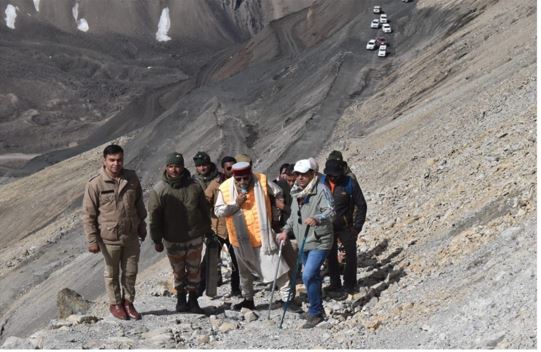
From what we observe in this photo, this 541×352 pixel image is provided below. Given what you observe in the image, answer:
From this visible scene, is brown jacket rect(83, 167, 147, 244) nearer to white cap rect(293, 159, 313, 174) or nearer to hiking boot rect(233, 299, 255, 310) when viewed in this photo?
hiking boot rect(233, 299, 255, 310)

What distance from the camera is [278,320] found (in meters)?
8.75

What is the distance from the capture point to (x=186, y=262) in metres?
9.07

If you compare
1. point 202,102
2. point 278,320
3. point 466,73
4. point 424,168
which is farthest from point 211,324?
point 202,102

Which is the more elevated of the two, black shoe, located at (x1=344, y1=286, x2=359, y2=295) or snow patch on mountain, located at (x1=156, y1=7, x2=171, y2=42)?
snow patch on mountain, located at (x1=156, y1=7, x2=171, y2=42)

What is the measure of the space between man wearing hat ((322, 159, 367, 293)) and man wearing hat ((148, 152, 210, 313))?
4.30 ft

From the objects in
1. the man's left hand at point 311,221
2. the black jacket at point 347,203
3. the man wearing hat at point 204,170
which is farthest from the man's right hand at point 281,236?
the man wearing hat at point 204,170

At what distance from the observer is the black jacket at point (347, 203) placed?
8.80 metres

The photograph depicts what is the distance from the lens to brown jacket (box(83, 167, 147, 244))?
8430 mm

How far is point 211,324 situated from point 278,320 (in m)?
0.69

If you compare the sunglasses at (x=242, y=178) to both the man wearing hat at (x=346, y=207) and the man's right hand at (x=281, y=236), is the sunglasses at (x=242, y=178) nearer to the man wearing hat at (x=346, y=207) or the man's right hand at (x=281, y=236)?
the man's right hand at (x=281, y=236)

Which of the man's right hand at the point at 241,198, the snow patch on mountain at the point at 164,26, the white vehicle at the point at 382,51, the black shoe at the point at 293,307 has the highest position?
the snow patch on mountain at the point at 164,26

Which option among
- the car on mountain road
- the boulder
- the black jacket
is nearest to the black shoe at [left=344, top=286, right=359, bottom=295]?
the black jacket

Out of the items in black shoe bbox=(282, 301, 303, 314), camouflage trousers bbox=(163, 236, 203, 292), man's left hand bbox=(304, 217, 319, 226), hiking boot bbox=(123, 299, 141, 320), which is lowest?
black shoe bbox=(282, 301, 303, 314)

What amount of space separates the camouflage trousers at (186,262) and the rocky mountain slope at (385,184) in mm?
374
